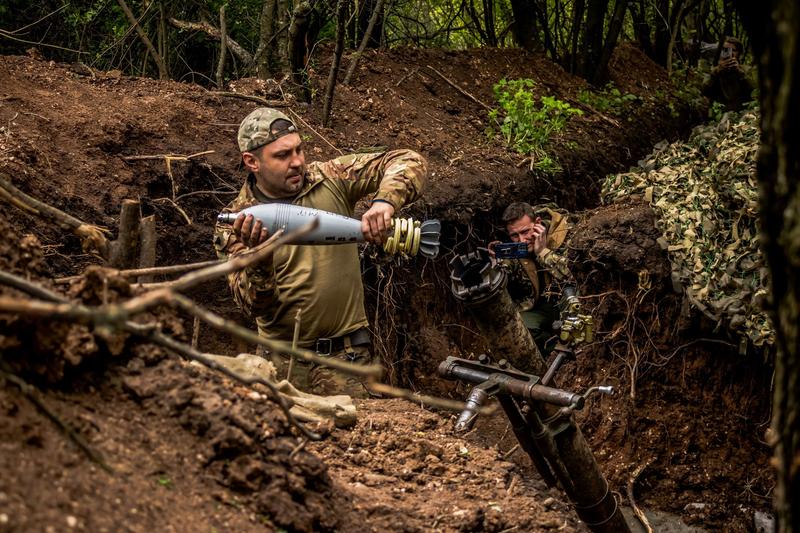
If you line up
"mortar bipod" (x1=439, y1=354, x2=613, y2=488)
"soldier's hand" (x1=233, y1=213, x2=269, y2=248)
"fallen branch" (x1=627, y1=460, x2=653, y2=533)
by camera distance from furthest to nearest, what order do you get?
1. "fallen branch" (x1=627, y1=460, x2=653, y2=533)
2. "soldier's hand" (x1=233, y1=213, x2=269, y2=248)
3. "mortar bipod" (x1=439, y1=354, x2=613, y2=488)

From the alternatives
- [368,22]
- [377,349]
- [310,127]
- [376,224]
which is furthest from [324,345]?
[368,22]

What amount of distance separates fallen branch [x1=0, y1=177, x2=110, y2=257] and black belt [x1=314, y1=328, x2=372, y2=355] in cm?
198

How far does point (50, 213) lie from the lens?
10.7ft

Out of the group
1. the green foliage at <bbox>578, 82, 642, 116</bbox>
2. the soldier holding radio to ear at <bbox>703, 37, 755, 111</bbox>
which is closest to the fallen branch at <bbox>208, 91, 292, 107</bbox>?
the green foliage at <bbox>578, 82, 642, 116</bbox>

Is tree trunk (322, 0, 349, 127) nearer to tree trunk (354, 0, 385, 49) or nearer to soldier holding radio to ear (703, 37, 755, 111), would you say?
tree trunk (354, 0, 385, 49)

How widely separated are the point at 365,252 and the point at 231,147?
1.33m

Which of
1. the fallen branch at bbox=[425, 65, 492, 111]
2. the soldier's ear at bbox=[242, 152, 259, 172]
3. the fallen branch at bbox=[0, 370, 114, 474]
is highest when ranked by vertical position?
the fallen branch at bbox=[425, 65, 492, 111]

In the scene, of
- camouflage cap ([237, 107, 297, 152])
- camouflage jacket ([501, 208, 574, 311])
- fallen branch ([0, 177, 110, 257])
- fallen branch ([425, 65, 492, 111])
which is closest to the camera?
fallen branch ([0, 177, 110, 257])

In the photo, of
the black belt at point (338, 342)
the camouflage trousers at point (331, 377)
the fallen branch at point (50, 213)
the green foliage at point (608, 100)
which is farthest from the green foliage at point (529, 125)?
the fallen branch at point (50, 213)

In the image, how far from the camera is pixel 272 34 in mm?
8203

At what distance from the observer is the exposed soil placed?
2.19 meters

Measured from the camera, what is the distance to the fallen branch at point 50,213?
3.12 m

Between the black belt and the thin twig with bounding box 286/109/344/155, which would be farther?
the thin twig with bounding box 286/109/344/155

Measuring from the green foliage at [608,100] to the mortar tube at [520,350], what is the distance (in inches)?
238
